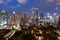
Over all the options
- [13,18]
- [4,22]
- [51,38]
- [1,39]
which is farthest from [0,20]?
[1,39]

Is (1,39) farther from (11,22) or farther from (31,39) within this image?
(11,22)

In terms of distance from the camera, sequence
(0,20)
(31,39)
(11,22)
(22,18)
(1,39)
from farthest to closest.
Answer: (22,18) → (11,22) → (0,20) → (31,39) → (1,39)

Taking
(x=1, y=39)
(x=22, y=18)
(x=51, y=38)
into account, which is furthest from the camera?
(x=22, y=18)

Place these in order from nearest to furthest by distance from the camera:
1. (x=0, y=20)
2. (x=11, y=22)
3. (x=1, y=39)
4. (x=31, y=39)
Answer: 1. (x=1, y=39)
2. (x=31, y=39)
3. (x=0, y=20)
4. (x=11, y=22)

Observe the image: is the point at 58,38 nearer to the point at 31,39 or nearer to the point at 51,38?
the point at 51,38

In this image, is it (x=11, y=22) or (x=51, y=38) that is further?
(x=11, y=22)

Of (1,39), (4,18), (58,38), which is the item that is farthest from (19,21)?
(1,39)

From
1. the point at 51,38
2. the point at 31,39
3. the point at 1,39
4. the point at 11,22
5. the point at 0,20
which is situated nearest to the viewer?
the point at 1,39

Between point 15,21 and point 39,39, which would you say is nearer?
point 39,39
